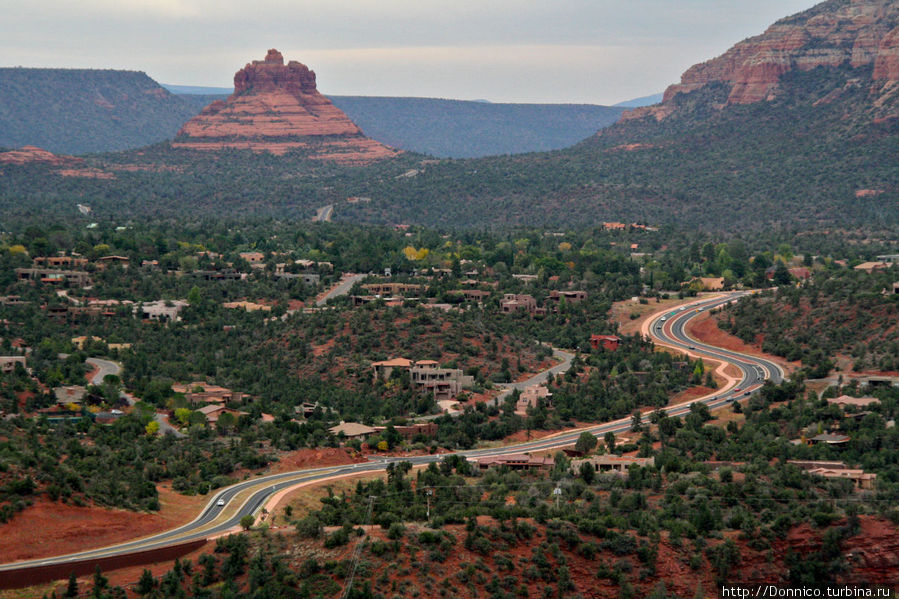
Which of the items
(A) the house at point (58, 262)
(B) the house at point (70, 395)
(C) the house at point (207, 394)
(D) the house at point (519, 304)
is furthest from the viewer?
(A) the house at point (58, 262)

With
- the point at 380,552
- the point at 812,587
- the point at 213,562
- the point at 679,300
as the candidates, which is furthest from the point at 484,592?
the point at 679,300

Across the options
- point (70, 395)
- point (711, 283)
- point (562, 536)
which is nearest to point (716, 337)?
point (711, 283)

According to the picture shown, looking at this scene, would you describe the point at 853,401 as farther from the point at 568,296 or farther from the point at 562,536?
the point at 568,296

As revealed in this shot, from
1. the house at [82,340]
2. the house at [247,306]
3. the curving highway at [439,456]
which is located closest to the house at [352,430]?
the curving highway at [439,456]

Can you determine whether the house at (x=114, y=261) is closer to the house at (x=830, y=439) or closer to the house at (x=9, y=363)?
the house at (x=9, y=363)

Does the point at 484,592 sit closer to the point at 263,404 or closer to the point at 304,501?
the point at 304,501

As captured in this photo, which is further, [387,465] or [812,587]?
[387,465]
